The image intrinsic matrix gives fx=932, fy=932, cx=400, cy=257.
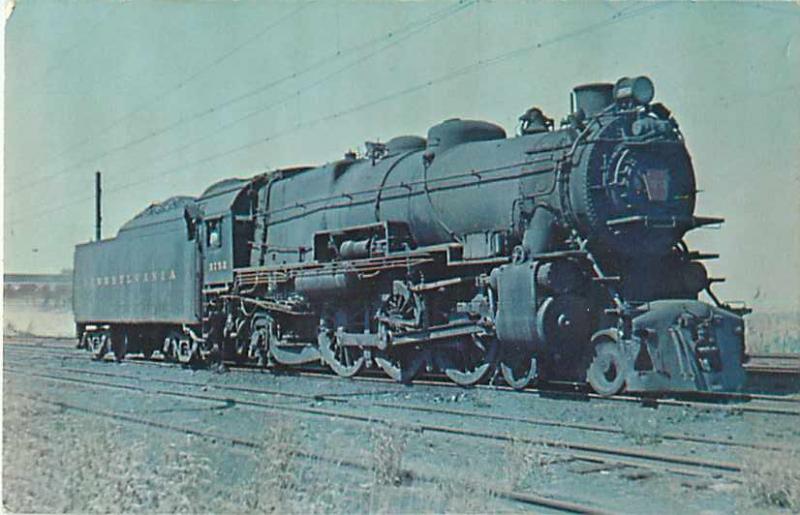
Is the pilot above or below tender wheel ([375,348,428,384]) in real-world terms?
above

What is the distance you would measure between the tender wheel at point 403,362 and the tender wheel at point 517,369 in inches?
68.9

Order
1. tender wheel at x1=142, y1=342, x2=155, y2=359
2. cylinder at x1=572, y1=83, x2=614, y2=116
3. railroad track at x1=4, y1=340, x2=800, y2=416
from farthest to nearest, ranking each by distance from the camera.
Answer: tender wheel at x1=142, y1=342, x2=155, y2=359 → cylinder at x1=572, y1=83, x2=614, y2=116 → railroad track at x1=4, y1=340, x2=800, y2=416

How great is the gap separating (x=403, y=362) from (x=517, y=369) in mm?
2410

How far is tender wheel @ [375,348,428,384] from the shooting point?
1466 cm

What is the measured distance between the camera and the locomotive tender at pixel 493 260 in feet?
38.7

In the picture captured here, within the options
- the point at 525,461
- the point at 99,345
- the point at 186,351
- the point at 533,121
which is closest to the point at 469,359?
the point at 533,121

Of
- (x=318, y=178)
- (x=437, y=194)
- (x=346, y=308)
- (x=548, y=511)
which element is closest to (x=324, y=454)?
(x=548, y=511)

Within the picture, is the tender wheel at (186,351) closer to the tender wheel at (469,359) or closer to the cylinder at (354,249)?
the cylinder at (354,249)

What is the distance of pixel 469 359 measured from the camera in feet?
46.1

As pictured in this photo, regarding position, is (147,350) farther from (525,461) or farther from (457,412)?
(525,461)

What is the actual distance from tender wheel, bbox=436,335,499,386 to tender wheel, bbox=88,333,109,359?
12.2 m

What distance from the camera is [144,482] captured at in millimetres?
7723

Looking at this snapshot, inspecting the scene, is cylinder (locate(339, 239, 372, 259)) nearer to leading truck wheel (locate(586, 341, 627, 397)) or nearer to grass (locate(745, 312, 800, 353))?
leading truck wheel (locate(586, 341, 627, 397))

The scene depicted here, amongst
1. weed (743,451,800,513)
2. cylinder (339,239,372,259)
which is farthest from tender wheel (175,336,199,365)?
weed (743,451,800,513)
